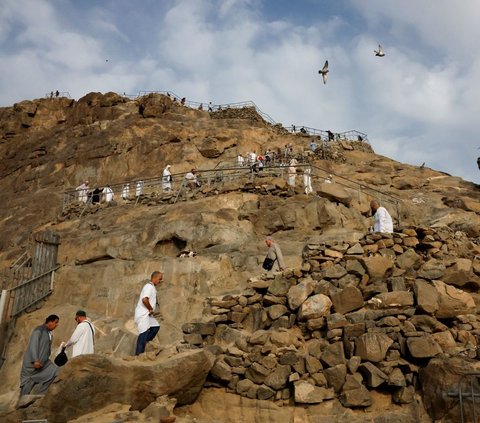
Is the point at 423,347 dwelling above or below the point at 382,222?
below

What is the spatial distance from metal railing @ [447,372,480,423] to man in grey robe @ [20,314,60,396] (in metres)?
6.05

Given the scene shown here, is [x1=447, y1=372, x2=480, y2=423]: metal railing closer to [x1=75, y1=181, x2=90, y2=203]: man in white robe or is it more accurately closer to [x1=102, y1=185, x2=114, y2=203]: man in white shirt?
[x1=102, y1=185, x2=114, y2=203]: man in white shirt

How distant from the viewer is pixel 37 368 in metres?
7.05

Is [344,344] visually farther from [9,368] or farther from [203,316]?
[9,368]

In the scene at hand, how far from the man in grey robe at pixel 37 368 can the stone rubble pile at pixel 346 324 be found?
264cm

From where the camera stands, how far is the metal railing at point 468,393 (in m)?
6.29

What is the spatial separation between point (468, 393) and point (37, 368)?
6381 millimetres

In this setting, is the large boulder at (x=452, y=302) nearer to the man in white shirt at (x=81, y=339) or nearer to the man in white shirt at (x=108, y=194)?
the man in white shirt at (x=81, y=339)

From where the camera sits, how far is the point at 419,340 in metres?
7.34

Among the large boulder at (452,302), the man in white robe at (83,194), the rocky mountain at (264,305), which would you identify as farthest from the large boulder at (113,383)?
the man in white robe at (83,194)

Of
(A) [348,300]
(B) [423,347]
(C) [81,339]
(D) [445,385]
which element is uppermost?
(A) [348,300]

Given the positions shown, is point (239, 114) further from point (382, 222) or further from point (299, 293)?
point (299, 293)

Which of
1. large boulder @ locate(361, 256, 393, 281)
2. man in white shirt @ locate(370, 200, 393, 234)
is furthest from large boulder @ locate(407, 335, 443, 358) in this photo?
man in white shirt @ locate(370, 200, 393, 234)

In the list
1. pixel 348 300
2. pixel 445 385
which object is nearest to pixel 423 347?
pixel 445 385
